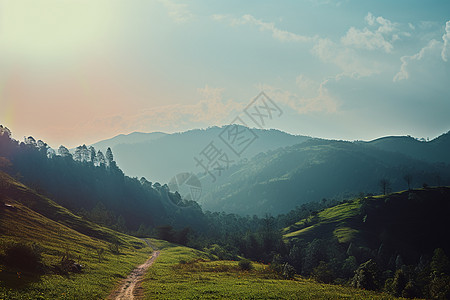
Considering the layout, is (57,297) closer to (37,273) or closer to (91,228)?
(37,273)

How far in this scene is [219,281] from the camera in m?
51.6

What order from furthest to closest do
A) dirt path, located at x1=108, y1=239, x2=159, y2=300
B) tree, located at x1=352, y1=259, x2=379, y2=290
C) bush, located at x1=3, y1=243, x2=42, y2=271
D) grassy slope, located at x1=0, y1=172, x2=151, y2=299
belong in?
tree, located at x1=352, y1=259, x2=379, y2=290 < dirt path, located at x1=108, y1=239, x2=159, y2=300 < bush, located at x1=3, y1=243, x2=42, y2=271 < grassy slope, located at x1=0, y1=172, x2=151, y2=299

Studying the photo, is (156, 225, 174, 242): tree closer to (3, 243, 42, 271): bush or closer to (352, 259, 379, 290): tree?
(352, 259, 379, 290): tree

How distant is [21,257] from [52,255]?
11790 millimetres

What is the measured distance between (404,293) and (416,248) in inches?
6024

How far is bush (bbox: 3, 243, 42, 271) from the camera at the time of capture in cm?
3705

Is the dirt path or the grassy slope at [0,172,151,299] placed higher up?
the grassy slope at [0,172,151,299]

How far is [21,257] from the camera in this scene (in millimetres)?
38312

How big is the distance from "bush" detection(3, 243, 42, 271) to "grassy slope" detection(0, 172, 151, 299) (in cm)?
170

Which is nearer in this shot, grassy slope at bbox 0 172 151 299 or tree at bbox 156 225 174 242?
grassy slope at bbox 0 172 151 299

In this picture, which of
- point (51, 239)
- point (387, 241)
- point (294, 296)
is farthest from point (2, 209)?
point (387, 241)

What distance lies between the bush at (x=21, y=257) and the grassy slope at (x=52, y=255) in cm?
170

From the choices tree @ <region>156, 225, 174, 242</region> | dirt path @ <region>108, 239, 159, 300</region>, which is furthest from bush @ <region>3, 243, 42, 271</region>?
tree @ <region>156, 225, 174, 242</region>

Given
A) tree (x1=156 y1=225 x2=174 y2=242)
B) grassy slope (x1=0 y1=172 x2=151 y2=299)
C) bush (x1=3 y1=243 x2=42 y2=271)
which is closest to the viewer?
grassy slope (x1=0 y1=172 x2=151 y2=299)
